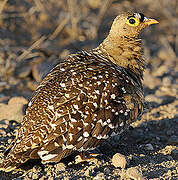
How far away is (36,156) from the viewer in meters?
3.75

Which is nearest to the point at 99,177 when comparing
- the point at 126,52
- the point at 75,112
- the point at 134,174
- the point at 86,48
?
the point at 134,174

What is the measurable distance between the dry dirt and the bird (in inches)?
12.4

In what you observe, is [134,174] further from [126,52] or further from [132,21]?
[132,21]

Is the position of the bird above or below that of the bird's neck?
below

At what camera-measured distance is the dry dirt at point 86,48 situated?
4.05 metres

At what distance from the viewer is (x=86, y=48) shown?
30.4 feet

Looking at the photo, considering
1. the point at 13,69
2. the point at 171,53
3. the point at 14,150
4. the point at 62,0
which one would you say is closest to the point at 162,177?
the point at 14,150

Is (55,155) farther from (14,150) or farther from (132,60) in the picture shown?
(132,60)

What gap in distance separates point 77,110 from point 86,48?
18.4 ft

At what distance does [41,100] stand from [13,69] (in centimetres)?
411

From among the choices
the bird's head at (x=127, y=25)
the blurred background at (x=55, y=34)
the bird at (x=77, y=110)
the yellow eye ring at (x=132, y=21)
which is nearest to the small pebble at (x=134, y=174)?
the bird at (x=77, y=110)

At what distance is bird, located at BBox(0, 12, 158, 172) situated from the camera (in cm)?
378

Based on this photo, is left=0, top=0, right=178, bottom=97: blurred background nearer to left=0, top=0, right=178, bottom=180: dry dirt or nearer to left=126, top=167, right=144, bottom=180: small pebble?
left=0, top=0, right=178, bottom=180: dry dirt

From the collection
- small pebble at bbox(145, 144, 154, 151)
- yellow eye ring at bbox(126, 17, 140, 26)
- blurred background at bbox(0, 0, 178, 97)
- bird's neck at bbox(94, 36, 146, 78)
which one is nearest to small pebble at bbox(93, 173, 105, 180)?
small pebble at bbox(145, 144, 154, 151)
